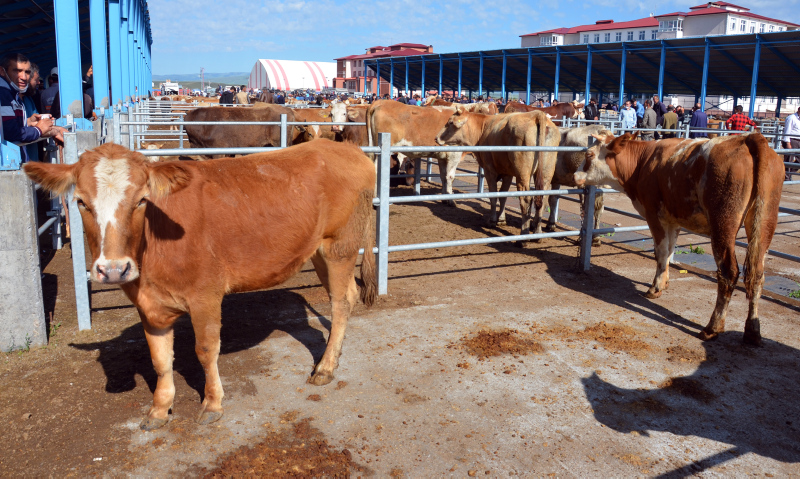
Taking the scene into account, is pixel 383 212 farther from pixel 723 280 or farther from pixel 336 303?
pixel 723 280

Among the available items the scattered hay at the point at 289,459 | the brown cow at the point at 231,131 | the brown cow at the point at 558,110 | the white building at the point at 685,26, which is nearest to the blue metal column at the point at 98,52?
the brown cow at the point at 231,131

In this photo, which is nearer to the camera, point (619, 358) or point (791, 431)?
point (791, 431)

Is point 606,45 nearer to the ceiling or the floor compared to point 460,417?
nearer to the ceiling

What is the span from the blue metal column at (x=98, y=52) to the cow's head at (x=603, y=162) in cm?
904

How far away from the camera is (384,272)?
18.5 feet

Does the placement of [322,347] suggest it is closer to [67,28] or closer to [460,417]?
[460,417]

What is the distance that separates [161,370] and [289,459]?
990 mm

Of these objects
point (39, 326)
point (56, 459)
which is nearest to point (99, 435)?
point (56, 459)

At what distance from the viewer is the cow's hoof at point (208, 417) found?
3.34 metres

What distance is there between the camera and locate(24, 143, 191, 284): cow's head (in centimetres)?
271

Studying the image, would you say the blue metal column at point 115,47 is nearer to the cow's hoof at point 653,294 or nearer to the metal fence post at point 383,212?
the metal fence post at point 383,212

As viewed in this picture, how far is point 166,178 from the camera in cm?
299

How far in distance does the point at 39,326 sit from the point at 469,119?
790 cm

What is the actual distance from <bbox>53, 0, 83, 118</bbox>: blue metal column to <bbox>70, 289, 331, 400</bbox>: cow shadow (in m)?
4.96
